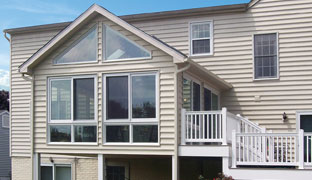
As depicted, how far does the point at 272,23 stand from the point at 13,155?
11.2 meters

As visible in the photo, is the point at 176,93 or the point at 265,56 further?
the point at 265,56

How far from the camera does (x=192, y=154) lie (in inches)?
378

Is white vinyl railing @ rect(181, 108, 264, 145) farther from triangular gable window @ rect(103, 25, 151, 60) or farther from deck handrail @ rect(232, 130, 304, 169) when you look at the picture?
triangular gable window @ rect(103, 25, 151, 60)

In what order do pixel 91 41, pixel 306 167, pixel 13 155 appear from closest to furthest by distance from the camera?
pixel 306 167 < pixel 91 41 < pixel 13 155

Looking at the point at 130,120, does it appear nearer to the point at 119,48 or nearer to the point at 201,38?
the point at 119,48

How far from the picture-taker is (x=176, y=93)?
9625 mm

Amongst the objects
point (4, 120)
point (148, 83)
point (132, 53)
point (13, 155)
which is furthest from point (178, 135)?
point (4, 120)

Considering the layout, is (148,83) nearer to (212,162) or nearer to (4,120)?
(212,162)

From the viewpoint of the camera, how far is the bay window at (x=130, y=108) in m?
9.93

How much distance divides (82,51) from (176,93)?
304 centimetres

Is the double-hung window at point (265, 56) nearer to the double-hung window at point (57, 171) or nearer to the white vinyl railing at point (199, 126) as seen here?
the white vinyl railing at point (199, 126)

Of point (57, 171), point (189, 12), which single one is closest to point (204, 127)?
point (189, 12)

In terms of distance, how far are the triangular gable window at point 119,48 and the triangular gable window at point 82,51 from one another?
0.37 m

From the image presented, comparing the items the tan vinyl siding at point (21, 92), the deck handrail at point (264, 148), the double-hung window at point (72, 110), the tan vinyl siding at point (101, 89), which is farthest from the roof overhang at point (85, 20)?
the tan vinyl siding at point (21, 92)
